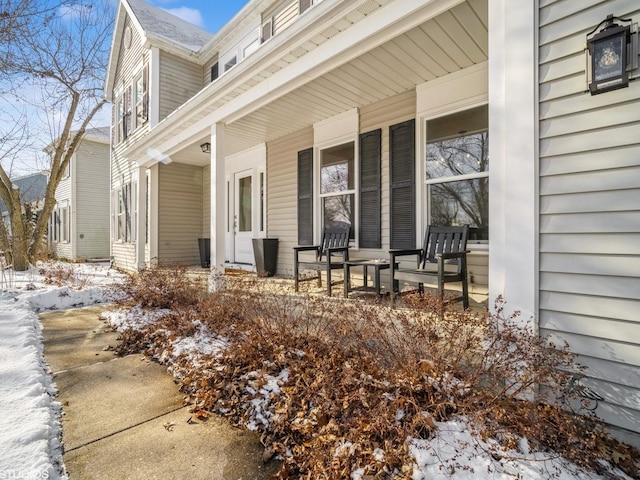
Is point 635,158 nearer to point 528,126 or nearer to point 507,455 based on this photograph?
point 528,126

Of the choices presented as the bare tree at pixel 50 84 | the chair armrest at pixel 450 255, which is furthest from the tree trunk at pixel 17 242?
the chair armrest at pixel 450 255

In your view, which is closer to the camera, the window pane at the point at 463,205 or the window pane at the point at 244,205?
the window pane at the point at 463,205

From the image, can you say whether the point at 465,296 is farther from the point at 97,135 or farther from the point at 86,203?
the point at 97,135

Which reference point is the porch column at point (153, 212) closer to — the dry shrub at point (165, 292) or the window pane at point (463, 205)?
the dry shrub at point (165, 292)

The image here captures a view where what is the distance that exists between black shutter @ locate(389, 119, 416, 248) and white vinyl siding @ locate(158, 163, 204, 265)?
544cm

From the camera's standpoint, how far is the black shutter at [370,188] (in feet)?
14.9

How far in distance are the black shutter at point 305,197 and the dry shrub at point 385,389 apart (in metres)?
3.09

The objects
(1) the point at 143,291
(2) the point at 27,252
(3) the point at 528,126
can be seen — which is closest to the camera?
(3) the point at 528,126

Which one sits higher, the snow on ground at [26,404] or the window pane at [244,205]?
the window pane at [244,205]

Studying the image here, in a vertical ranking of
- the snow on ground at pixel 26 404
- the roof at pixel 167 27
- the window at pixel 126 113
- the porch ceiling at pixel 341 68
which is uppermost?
the roof at pixel 167 27

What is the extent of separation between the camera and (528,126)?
6.33ft

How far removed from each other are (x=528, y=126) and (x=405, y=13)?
4.37 feet

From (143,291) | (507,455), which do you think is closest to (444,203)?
(507,455)

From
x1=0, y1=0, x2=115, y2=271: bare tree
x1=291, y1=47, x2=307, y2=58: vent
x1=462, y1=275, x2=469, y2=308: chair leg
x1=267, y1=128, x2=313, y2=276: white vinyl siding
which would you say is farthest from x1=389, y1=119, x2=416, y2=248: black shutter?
x1=0, y1=0, x2=115, y2=271: bare tree
